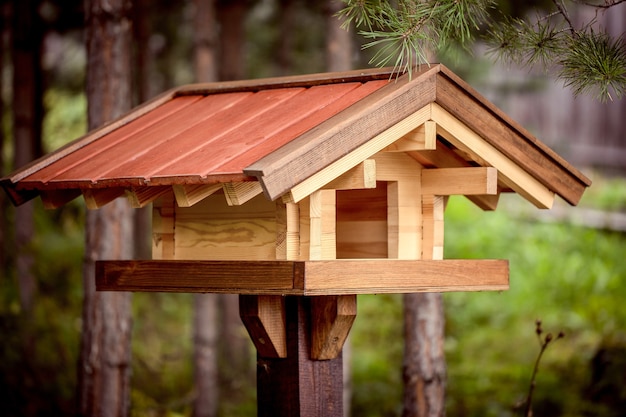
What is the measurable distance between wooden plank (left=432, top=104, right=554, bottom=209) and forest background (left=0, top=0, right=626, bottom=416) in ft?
13.5

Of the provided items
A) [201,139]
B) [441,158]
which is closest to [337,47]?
[441,158]

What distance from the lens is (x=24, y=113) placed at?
10.1 metres

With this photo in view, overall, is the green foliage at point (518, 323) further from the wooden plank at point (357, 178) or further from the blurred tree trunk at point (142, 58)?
the wooden plank at point (357, 178)

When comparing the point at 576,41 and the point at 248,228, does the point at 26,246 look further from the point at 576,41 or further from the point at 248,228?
the point at 576,41

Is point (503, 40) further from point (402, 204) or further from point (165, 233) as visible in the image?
point (165, 233)

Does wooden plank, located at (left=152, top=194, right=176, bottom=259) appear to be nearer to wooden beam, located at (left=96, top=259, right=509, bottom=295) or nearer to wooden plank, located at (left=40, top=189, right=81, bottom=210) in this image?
wooden beam, located at (left=96, top=259, right=509, bottom=295)

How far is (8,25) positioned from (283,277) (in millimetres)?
9194

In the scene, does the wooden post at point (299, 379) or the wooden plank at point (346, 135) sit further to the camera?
the wooden post at point (299, 379)

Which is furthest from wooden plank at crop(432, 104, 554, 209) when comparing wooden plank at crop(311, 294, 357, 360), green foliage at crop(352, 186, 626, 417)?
green foliage at crop(352, 186, 626, 417)

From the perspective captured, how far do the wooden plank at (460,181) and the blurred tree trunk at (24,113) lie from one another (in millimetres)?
6768

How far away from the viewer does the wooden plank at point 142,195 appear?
3875 mm

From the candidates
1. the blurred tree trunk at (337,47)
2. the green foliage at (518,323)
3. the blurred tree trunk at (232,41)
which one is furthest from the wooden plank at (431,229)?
the blurred tree trunk at (232,41)

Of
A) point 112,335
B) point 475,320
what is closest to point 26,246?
point 112,335

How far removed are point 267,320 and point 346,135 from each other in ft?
3.33
